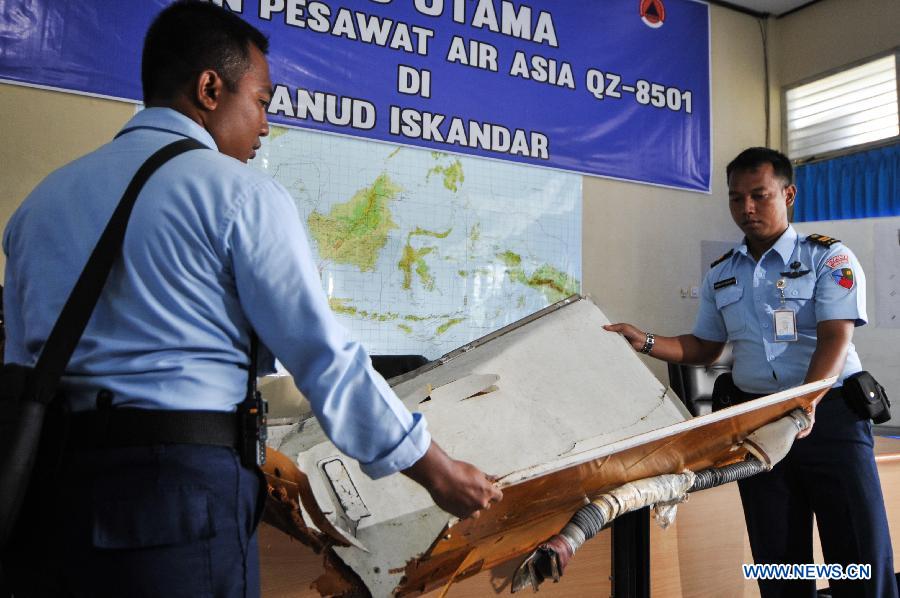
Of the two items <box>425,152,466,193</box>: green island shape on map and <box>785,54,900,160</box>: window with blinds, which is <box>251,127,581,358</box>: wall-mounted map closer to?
<box>425,152,466,193</box>: green island shape on map

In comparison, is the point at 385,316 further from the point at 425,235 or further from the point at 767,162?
the point at 767,162

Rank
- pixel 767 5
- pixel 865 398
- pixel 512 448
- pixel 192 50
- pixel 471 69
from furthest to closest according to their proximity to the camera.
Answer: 1. pixel 767 5
2. pixel 471 69
3. pixel 865 398
4. pixel 512 448
5. pixel 192 50

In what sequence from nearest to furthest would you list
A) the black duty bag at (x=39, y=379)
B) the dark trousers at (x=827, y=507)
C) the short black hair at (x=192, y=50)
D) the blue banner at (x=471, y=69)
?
A: the black duty bag at (x=39, y=379), the short black hair at (x=192, y=50), the dark trousers at (x=827, y=507), the blue banner at (x=471, y=69)

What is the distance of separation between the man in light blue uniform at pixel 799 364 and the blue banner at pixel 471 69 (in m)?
1.72

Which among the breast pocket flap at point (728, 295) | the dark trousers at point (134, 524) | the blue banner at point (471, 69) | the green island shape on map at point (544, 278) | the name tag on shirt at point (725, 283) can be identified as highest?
the blue banner at point (471, 69)

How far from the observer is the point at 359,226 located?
2971 mm

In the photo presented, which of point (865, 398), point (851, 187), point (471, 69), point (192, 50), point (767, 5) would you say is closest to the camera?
point (192, 50)

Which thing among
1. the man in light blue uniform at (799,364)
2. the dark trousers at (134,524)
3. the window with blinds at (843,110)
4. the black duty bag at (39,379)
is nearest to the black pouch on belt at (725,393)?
the man in light blue uniform at (799,364)

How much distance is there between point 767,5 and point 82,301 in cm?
448

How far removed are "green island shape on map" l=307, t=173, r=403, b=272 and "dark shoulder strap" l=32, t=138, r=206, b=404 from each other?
7.18 ft

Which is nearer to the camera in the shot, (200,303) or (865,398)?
(200,303)

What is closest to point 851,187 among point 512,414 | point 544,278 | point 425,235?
point 544,278

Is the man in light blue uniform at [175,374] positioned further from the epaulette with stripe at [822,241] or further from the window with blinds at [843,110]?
the window with blinds at [843,110]

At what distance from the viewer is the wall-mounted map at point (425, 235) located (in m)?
2.91
